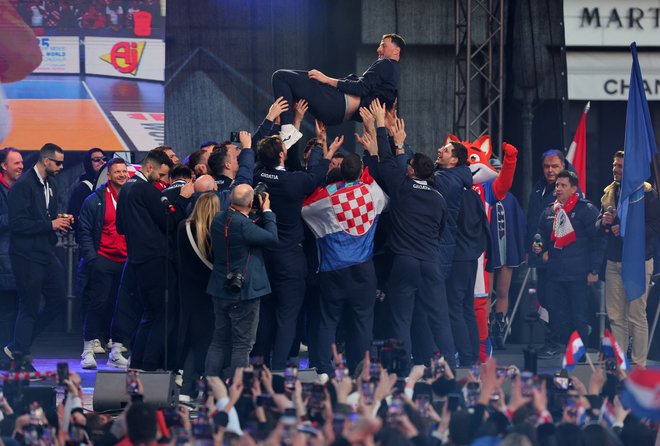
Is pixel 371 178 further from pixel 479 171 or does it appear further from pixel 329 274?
pixel 479 171

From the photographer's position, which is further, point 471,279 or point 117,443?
point 471,279

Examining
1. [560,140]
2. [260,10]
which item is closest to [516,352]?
[560,140]

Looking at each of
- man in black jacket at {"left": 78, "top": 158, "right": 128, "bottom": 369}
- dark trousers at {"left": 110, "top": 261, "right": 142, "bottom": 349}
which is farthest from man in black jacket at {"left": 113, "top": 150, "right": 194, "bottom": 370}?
man in black jacket at {"left": 78, "top": 158, "right": 128, "bottom": 369}

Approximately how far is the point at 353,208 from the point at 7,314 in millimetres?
2988

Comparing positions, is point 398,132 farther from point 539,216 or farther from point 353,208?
point 539,216

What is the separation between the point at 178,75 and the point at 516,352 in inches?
170

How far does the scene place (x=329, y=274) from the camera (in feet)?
27.6

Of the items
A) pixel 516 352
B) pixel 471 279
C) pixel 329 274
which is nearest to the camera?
pixel 329 274

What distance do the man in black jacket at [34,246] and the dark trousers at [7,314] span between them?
32cm

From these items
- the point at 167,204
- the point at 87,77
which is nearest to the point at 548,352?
the point at 167,204

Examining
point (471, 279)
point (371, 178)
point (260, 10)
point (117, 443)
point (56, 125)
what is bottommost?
point (117, 443)

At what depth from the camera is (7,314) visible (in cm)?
975

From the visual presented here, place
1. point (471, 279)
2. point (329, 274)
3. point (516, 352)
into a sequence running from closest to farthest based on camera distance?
point (329, 274), point (471, 279), point (516, 352)

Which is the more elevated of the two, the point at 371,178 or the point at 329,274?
the point at 371,178
